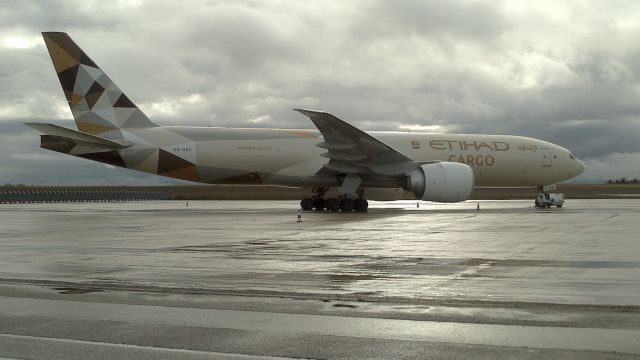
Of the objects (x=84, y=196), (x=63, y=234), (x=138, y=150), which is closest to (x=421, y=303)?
(x=63, y=234)

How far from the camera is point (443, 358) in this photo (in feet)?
15.6

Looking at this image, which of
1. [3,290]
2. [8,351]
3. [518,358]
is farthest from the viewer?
[3,290]

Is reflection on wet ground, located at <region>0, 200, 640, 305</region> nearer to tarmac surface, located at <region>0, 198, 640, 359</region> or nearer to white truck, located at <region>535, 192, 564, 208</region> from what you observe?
tarmac surface, located at <region>0, 198, 640, 359</region>

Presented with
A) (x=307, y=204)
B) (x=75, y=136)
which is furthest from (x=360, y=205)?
(x=75, y=136)

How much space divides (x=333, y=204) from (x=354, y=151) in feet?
10.7

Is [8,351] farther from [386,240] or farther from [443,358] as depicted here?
[386,240]

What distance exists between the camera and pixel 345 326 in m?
5.89

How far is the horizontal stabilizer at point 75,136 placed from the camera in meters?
25.9

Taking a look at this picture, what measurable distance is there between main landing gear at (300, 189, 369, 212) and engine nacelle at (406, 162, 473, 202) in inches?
103

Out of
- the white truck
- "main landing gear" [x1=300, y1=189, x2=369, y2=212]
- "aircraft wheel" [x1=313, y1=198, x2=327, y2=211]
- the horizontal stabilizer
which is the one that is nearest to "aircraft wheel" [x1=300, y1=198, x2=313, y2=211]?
"main landing gear" [x1=300, y1=189, x2=369, y2=212]

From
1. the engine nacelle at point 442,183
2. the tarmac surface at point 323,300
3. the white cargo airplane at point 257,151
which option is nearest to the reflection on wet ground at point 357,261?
the tarmac surface at point 323,300

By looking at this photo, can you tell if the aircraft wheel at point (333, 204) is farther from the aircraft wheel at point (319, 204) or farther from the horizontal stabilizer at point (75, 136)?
the horizontal stabilizer at point (75, 136)

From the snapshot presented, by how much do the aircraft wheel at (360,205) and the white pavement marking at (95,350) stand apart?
2393 centimetres

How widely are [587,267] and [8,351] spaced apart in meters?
8.05
